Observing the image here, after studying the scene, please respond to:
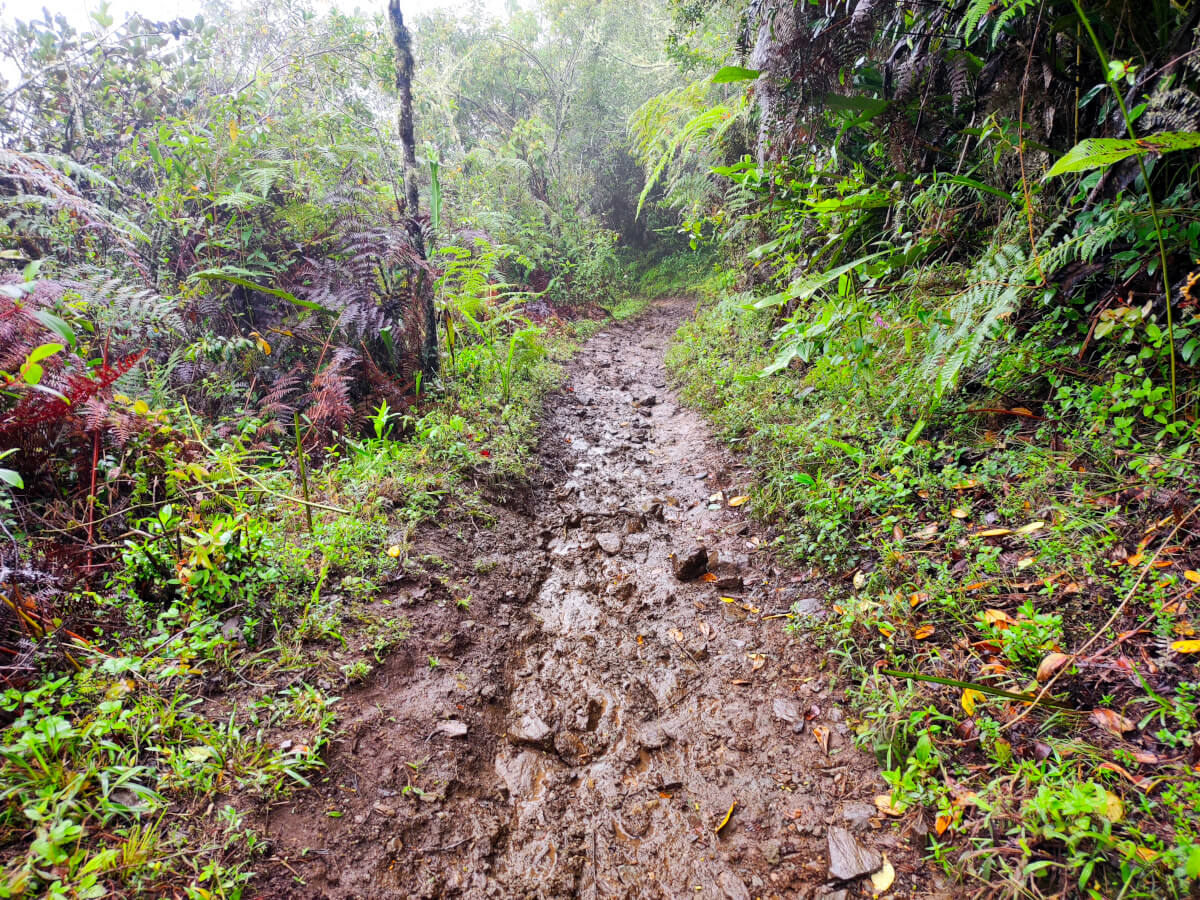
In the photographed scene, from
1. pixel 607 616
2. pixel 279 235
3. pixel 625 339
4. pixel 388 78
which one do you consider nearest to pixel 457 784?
pixel 607 616

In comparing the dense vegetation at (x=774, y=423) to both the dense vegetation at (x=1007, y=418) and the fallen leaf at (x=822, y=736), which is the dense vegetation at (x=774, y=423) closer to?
the dense vegetation at (x=1007, y=418)

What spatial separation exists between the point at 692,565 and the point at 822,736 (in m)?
1.06

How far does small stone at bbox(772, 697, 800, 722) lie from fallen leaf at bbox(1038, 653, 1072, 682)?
2.56 feet

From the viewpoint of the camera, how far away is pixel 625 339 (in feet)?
26.6

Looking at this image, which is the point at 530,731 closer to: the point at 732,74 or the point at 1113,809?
the point at 1113,809

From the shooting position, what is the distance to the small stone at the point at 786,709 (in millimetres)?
1948

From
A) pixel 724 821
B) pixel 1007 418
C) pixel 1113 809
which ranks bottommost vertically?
pixel 724 821

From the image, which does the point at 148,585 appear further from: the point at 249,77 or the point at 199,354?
the point at 249,77

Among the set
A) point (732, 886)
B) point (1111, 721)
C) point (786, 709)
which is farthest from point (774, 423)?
point (732, 886)

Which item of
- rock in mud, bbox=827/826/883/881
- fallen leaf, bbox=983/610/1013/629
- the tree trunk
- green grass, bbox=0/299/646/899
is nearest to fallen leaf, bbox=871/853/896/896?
rock in mud, bbox=827/826/883/881

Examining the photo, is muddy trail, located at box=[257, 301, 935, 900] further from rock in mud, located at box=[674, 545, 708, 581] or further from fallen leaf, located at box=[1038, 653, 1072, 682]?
fallen leaf, located at box=[1038, 653, 1072, 682]

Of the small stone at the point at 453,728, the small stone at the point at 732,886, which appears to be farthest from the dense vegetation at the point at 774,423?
the small stone at the point at 732,886

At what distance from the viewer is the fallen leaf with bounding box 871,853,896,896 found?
1.40 metres

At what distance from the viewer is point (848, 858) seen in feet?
4.87
